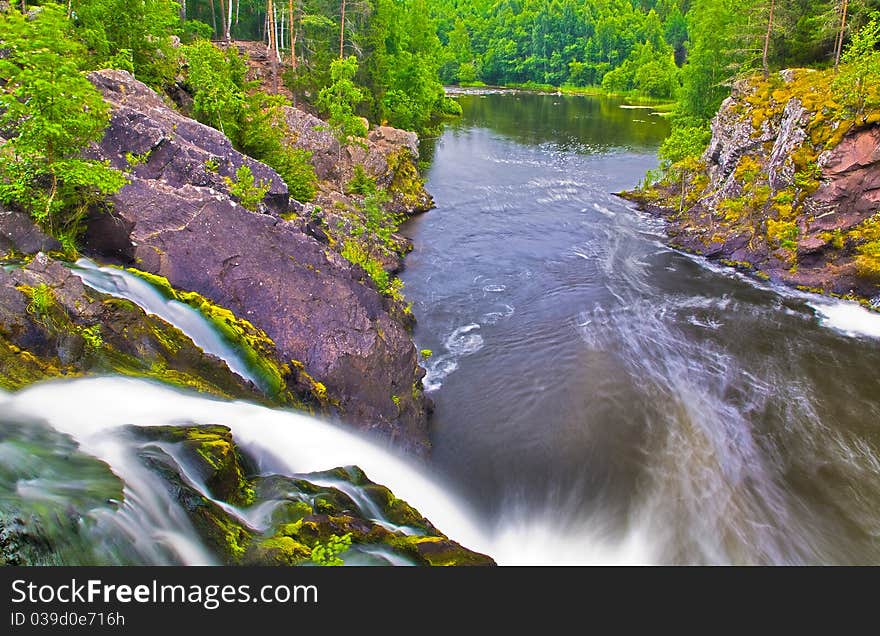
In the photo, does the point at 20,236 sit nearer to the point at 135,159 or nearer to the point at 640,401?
the point at 135,159

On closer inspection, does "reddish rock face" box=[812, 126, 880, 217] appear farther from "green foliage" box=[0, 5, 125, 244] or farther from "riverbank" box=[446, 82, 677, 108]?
"riverbank" box=[446, 82, 677, 108]

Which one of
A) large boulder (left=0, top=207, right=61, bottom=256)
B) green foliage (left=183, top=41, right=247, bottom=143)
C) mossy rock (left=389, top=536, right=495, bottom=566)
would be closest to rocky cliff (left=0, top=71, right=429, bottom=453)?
large boulder (left=0, top=207, right=61, bottom=256)

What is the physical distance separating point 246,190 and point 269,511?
1110cm

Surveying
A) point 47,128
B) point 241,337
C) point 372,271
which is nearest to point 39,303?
point 241,337

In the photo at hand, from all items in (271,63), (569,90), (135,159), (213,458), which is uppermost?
(569,90)

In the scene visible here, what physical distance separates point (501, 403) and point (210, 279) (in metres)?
9.11

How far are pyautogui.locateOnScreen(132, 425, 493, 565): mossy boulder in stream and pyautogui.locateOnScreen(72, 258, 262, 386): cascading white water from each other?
280 centimetres

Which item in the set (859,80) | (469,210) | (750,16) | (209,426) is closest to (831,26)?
(750,16)

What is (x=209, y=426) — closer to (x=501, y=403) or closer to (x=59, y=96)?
(x=59, y=96)

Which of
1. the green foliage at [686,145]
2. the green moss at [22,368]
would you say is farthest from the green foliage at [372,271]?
the green foliage at [686,145]

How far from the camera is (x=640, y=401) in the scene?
57.0 feet

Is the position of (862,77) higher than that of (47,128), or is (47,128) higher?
(862,77)

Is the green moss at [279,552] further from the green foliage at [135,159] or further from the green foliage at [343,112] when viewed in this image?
the green foliage at [343,112]

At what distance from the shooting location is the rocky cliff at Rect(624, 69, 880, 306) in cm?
2533
